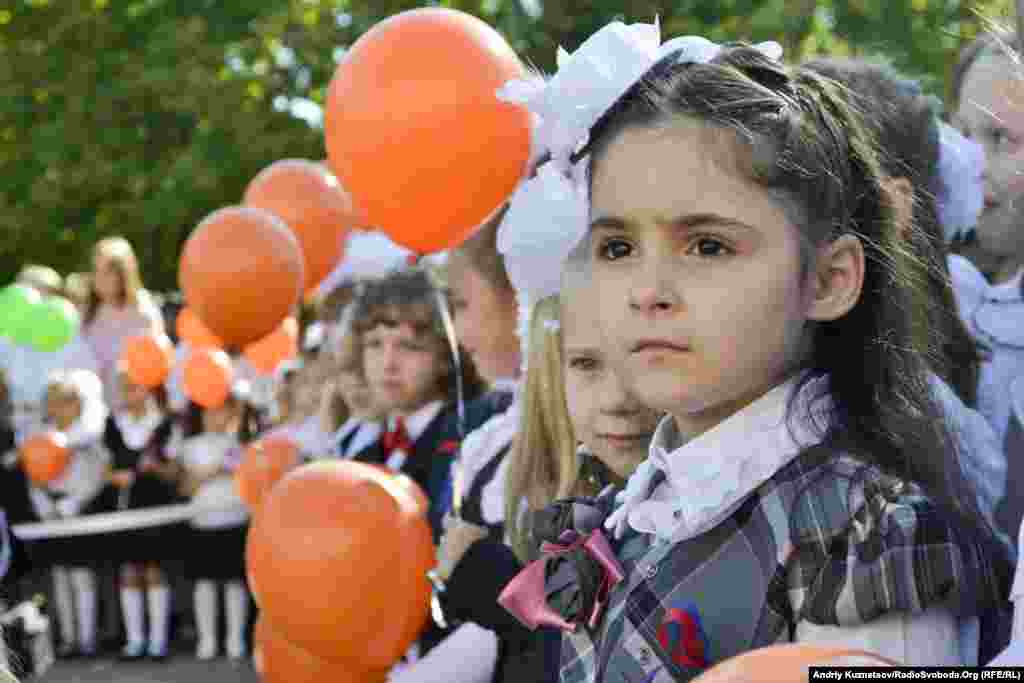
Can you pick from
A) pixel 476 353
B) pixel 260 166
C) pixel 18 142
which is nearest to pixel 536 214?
pixel 476 353

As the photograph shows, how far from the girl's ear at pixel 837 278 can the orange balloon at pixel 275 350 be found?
6.54 metres

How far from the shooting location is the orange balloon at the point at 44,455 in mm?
8422

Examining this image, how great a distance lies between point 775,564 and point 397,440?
2749 millimetres

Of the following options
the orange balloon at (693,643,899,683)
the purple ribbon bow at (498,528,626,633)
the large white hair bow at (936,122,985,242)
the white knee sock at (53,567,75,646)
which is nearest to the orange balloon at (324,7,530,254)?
the large white hair bow at (936,122,985,242)

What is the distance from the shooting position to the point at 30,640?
238 inches

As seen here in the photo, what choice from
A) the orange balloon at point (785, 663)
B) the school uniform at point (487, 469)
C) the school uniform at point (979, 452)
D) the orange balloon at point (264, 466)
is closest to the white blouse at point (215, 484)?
the orange balloon at point (264, 466)

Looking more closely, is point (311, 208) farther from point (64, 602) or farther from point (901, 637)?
point (901, 637)

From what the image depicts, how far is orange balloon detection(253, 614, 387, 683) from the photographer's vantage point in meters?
3.18

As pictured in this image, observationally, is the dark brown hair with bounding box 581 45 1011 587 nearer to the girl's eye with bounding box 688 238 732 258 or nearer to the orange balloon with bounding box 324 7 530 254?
the girl's eye with bounding box 688 238 732 258

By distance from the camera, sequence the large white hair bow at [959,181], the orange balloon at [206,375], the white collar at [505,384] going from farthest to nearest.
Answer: the orange balloon at [206,375] → the white collar at [505,384] → the large white hair bow at [959,181]

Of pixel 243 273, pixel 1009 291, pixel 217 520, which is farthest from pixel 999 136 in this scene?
pixel 217 520

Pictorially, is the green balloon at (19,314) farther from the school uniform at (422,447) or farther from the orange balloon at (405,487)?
the orange balloon at (405,487)

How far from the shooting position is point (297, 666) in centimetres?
332

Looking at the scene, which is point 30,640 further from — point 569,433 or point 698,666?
point 698,666
